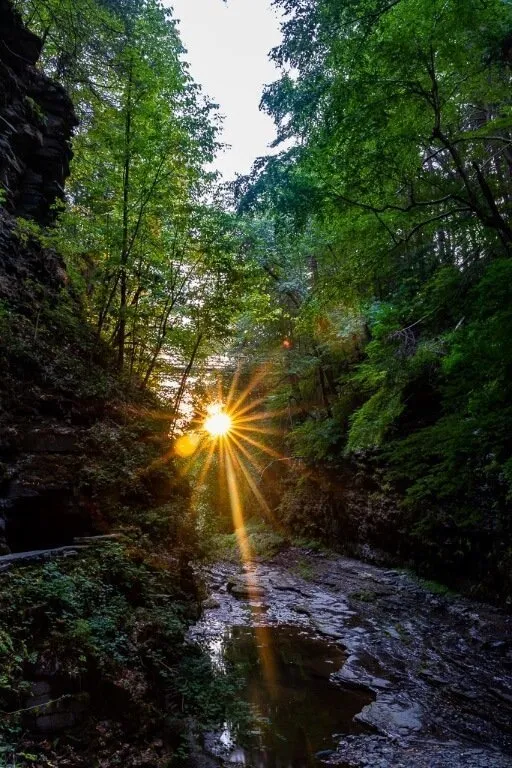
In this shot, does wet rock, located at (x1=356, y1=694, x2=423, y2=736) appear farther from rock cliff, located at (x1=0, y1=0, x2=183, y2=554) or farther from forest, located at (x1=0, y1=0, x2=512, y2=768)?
rock cliff, located at (x1=0, y1=0, x2=183, y2=554)

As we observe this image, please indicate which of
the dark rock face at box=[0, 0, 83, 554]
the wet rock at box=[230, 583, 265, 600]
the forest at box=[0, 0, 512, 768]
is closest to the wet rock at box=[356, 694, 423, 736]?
the forest at box=[0, 0, 512, 768]

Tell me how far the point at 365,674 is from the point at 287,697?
151 centimetres

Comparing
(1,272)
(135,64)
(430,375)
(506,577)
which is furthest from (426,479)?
(135,64)

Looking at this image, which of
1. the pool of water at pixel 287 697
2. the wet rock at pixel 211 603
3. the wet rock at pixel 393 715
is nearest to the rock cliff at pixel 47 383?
the wet rock at pixel 211 603

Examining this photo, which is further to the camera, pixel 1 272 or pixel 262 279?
pixel 262 279

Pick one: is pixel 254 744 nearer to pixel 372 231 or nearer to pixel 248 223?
pixel 372 231

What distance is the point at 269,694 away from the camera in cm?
663

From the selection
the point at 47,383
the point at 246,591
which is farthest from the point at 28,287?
the point at 246,591

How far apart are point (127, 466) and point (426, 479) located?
563cm

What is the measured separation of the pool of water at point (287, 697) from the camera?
5.14m

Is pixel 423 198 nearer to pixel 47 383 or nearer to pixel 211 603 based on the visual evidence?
pixel 47 383

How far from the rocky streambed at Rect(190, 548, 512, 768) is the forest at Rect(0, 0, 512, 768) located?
382mm

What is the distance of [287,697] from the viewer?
6.53 metres

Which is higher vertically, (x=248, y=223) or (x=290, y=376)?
(x=248, y=223)
